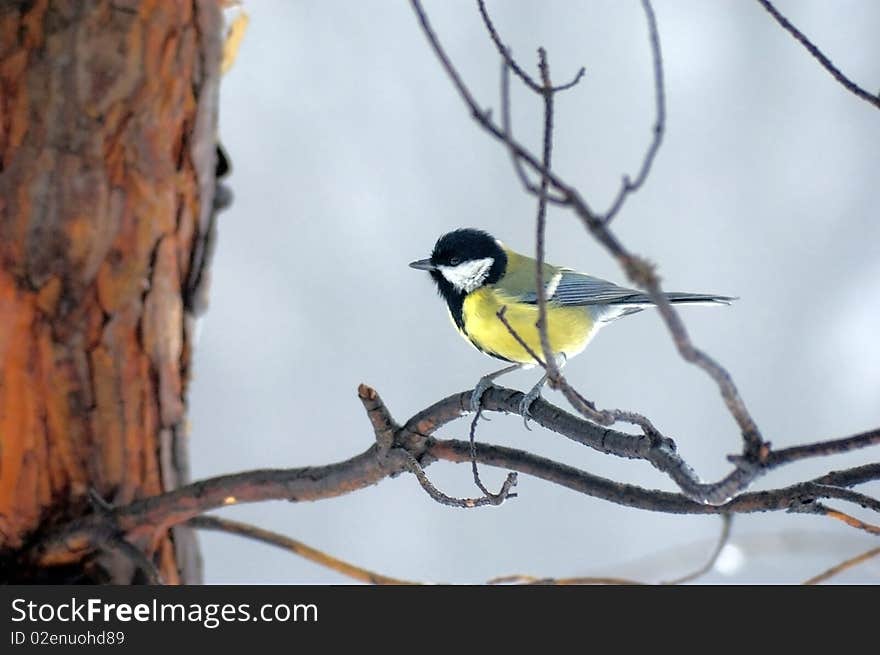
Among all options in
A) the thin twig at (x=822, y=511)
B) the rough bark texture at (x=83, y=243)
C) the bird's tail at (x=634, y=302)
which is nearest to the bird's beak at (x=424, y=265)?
the bird's tail at (x=634, y=302)

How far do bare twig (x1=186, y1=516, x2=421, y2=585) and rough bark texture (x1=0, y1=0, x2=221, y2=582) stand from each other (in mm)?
98

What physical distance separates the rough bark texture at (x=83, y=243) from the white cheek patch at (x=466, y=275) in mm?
421

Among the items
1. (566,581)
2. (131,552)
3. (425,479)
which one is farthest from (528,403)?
(131,552)

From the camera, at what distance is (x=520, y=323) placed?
141cm

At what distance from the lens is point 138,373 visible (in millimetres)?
1331

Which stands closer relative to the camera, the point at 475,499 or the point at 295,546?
the point at 475,499

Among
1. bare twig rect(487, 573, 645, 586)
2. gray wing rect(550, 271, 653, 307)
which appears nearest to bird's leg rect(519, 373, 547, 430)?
bare twig rect(487, 573, 645, 586)

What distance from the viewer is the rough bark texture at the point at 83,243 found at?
1254 millimetres

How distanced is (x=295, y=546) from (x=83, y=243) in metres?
0.49

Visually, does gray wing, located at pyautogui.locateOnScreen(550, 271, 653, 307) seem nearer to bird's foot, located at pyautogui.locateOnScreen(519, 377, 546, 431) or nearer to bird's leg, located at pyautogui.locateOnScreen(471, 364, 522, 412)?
bird's leg, located at pyautogui.locateOnScreen(471, 364, 522, 412)

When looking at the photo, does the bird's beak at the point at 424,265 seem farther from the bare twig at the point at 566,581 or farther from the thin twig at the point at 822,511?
the thin twig at the point at 822,511

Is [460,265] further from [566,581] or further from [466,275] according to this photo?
[566,581]

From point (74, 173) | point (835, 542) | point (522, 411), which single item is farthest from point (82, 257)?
point (835, 542)

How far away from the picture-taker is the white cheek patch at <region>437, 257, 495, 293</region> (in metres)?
1.47
